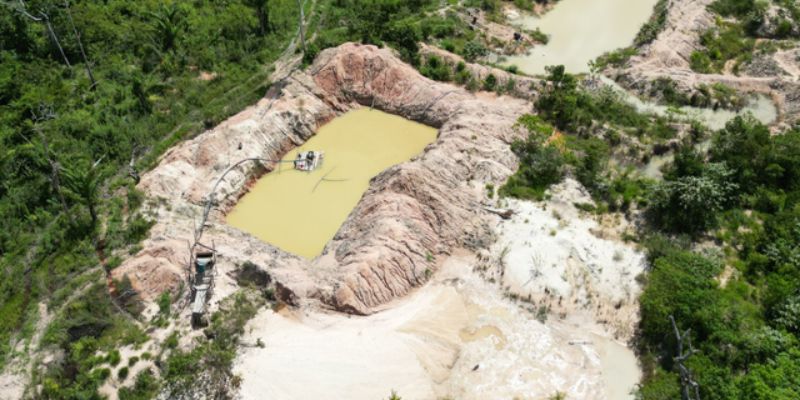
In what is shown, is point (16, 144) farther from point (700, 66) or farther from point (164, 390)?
point (700, 66)

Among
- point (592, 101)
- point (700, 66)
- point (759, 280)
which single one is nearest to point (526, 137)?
point (592, 101)

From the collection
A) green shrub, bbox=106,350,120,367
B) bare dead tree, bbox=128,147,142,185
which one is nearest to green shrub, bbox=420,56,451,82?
bare dead tree, bbox=128,147,142,185

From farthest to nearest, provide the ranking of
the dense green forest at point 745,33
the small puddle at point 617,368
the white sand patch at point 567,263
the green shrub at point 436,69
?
the dense green forest at point 745,33 < the green shrub at point 436,69 < the white sand patch at point 567,263 < the small puddle at point 617,368

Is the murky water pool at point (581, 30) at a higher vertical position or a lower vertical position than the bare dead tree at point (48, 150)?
higher

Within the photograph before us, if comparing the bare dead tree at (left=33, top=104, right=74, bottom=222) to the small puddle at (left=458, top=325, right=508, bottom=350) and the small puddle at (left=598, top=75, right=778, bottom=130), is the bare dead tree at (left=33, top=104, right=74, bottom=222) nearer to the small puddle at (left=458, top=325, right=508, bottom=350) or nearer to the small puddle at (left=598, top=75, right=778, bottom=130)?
the small puddle at (left=458, top=325, right=508, bottom=350)

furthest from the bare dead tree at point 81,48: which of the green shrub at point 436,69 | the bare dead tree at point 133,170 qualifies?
the green shrub at point 436,69

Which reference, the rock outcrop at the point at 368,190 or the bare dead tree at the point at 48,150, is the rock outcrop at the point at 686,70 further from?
the bare dead tree at the point at 48,150
